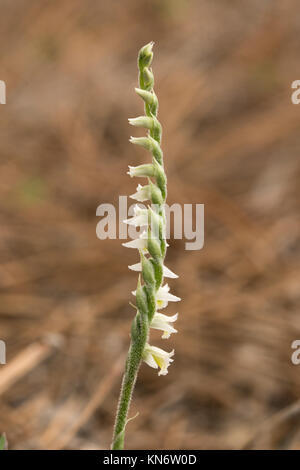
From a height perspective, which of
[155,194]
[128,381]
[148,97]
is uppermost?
[148,97]

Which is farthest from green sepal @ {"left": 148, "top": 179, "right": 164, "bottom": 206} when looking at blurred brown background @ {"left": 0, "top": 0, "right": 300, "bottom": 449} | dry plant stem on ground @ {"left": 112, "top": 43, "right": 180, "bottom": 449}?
blurred brown background @ {"left": 0, "top": 0, "right": 300, "bottom": 449}

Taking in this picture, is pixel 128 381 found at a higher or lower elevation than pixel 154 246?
lower

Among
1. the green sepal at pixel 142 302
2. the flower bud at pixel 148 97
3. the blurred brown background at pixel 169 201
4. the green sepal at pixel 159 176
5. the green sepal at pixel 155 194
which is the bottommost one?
the green sepal at pixel 142 302

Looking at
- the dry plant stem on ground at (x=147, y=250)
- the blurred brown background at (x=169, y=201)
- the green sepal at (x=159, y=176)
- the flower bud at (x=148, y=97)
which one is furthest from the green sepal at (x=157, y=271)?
the blurred brown background at (x=169, y=201)

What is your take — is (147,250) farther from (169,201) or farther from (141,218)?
(169,201)

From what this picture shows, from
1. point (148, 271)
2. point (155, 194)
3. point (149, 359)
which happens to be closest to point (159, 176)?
point (155, 194)

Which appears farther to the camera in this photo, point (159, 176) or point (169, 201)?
point (169, 201)

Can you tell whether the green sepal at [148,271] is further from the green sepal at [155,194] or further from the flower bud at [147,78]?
the flower bud at [147,78]

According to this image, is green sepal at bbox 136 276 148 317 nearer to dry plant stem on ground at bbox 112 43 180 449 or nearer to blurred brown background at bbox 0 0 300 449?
dry plant stem on ground at bbox 112 43 180 449
